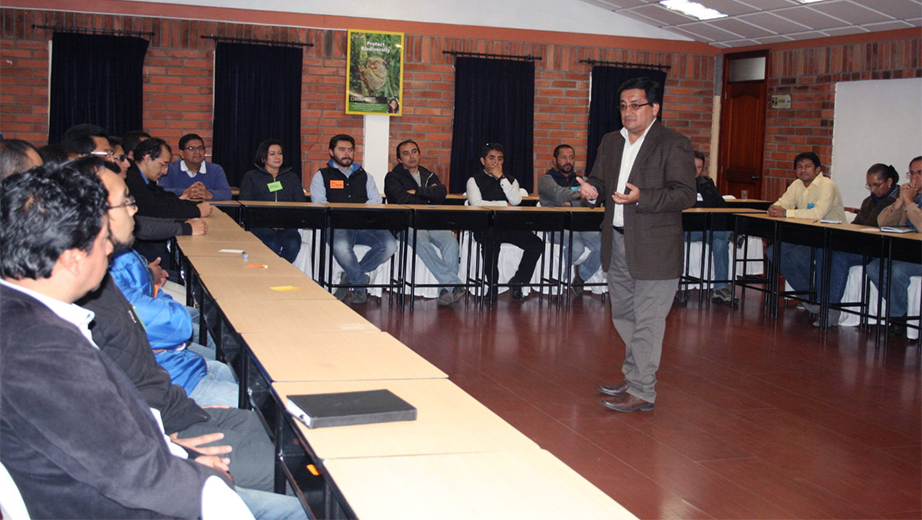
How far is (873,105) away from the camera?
8492mm

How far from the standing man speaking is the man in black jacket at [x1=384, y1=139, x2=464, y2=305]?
2.79m

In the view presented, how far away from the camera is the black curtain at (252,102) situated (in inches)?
338

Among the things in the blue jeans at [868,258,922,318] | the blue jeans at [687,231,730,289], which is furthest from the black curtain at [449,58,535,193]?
the blue jeans at [868,258,922,318]

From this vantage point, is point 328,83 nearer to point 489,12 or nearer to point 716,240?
point 489,12

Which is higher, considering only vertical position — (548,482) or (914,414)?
(548,482)

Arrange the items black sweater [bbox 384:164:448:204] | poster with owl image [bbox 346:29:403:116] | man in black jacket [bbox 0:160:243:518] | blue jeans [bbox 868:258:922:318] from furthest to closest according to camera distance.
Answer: poster with owl image [bbox 346:29:403:116], black sweater [bbox 384:164:448:204], blue jeans [bbox 868:258:922:318], man in black jacket [bbox 0:160:243:518]

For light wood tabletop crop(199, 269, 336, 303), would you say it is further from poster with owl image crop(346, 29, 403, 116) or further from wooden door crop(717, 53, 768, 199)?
wooden door crop(717, 53, 768, 199)

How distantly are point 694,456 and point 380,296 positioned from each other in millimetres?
3983

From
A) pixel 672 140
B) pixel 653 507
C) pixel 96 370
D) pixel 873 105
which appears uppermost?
pixel 873 105

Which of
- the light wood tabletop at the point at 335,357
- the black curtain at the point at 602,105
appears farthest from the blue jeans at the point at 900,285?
the light wood tabletop at the point at 335,357

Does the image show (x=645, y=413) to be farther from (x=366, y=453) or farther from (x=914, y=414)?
(x=366, y=453)

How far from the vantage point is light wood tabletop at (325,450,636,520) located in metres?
1.43

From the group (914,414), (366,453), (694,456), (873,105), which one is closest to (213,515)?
(366,453)

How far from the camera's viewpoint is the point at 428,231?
23.6ft
